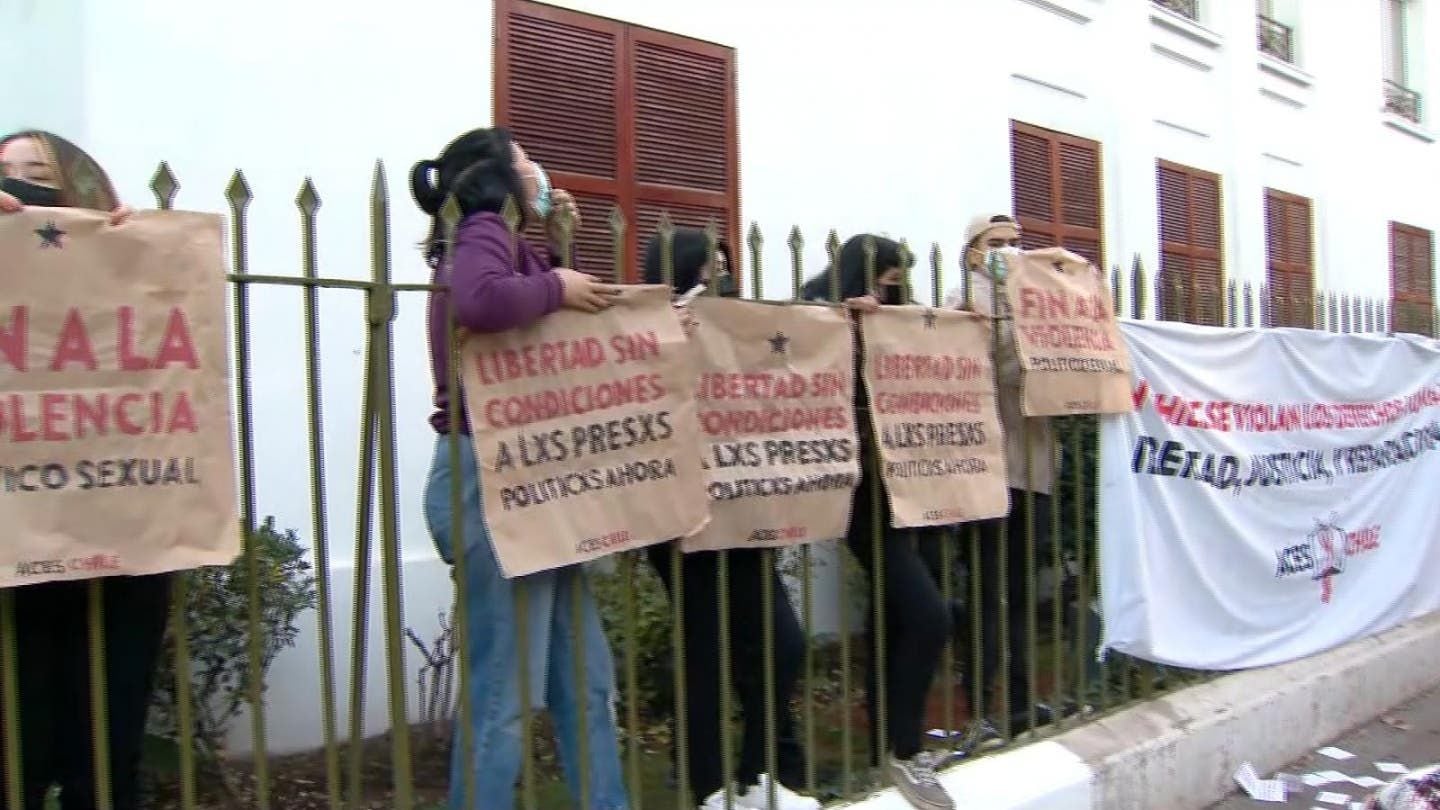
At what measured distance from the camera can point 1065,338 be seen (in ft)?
12.5

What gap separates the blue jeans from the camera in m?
2.52

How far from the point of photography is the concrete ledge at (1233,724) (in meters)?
3.79

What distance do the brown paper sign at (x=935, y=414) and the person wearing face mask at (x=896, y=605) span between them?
0.18ft

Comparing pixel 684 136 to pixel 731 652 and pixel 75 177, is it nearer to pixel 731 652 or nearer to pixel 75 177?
pixel 731 652

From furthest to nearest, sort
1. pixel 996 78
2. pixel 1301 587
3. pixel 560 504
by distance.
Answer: pixel 996 78, pixel 1301 587, pixel 560 504

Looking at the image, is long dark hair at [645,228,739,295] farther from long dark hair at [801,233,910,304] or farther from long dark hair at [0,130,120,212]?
long dark hair at [0,130,120,212]

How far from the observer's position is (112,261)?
2.00 meters

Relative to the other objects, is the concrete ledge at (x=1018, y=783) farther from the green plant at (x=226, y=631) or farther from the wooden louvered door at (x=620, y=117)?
the wooden louvered door at (x=620, y=117)

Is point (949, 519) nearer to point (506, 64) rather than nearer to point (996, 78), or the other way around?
point (506, 64)

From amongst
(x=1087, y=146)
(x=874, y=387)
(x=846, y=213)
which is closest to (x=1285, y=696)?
(x=874, y=387)

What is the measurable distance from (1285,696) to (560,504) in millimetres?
3382

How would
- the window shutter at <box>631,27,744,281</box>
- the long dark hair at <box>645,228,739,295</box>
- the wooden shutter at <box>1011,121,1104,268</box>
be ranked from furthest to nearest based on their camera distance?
1. the wooden shutter at <box>1011,121,1104,268</box>
2. the window shutter at <box>631,27,744,281</box>
3. the long dark hair at <box>645,228,739,295</box>

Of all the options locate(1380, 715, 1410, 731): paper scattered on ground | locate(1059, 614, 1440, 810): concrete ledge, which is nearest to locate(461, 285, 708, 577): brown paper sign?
locate(1059, 614, 1440, 810): concrete ledge

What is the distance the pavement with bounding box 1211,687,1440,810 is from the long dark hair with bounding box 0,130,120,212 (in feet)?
13.1
